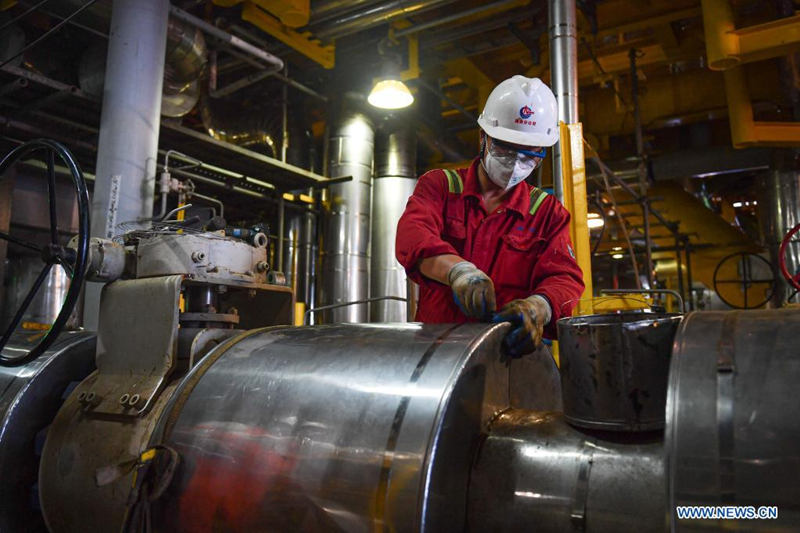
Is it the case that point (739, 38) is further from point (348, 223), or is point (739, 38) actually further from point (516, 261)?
point (348, 223)

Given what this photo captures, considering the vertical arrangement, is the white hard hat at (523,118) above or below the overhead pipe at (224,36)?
below

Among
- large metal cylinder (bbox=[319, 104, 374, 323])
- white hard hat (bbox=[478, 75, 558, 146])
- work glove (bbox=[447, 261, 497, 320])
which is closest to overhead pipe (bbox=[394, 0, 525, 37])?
large metal cylinder (bbox=[319, 104, 374, 323])

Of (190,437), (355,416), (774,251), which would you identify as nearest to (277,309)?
(190,437)

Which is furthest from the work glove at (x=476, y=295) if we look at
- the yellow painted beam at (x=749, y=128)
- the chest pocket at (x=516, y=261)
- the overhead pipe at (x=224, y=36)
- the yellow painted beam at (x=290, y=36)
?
the yellow painted beam at (x=749, y=128)

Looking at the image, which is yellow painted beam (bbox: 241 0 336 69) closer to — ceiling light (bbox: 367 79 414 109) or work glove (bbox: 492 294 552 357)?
ceiling light (bbox: 367 79 414 109)

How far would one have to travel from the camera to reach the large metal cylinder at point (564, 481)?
777 mm

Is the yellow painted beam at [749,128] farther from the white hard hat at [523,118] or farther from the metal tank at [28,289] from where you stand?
the metal tank at [28,289]

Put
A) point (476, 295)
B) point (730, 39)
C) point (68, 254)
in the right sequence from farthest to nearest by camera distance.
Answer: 1. point (730, 39)
2. point (68, 254)
3. point (476, 295)

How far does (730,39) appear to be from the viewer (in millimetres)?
3277

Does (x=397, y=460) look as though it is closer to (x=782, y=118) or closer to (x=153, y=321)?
(x=153, y=321)

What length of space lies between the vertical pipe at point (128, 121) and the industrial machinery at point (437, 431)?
4.98 feet

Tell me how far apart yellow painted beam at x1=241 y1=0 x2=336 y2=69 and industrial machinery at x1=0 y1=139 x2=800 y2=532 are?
10.3 feet

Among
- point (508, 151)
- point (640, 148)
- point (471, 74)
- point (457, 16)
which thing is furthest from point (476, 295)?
point (471, 74)

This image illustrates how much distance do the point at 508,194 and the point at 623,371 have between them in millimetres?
972
